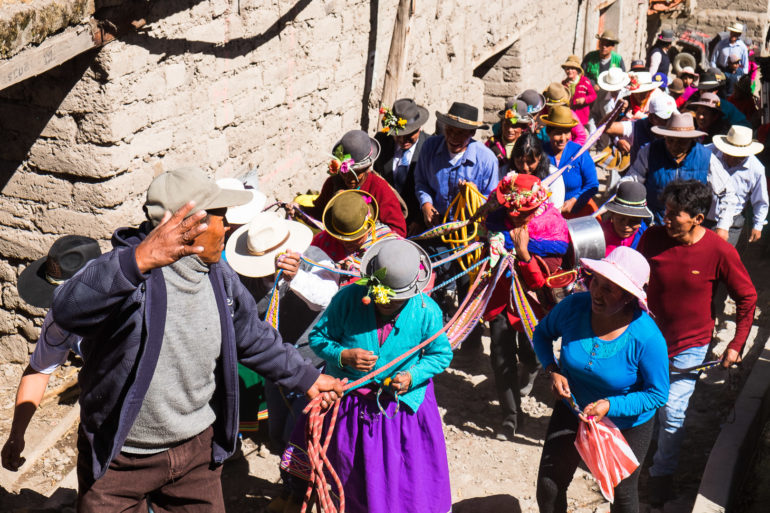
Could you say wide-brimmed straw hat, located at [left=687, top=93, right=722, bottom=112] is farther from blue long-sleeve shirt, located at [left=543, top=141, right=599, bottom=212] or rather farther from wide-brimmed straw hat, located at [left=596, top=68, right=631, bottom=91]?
blue long-sleeve shirt, located at [left=543, top=141, right=599, bottom=212]

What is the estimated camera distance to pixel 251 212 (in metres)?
5.38

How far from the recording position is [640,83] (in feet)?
29.6

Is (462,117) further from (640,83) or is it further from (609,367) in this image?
(640,83)

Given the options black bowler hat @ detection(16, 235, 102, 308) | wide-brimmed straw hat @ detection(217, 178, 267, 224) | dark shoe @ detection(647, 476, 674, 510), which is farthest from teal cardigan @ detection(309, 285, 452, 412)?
dark shoe @ detection(647, 476, 674, 510)

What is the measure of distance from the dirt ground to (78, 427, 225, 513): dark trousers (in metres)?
1.44

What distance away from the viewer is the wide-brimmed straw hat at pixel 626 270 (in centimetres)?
392

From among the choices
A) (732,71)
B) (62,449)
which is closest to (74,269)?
(62,449)

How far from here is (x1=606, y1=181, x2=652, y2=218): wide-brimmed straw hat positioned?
533 cm

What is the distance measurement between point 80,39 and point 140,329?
2368 millimetres

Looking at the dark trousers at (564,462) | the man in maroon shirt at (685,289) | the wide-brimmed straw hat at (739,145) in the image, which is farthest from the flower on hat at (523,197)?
the wide-brimmed straw hat at (739,145)

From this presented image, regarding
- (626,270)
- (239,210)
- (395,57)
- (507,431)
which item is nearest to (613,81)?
(395,57)

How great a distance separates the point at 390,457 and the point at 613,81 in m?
7.03

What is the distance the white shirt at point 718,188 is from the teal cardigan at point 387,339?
2.89 metres

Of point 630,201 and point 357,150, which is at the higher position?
point 357,150
